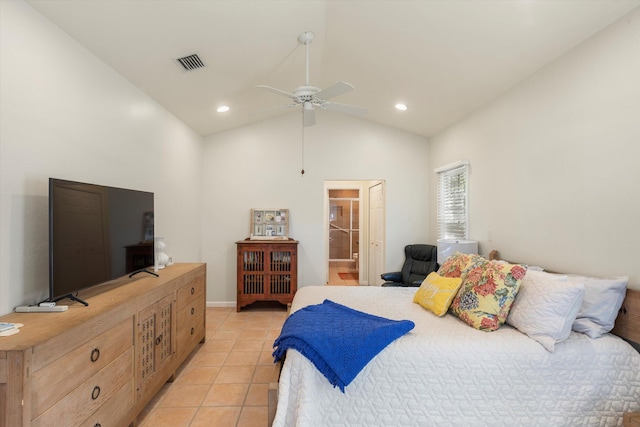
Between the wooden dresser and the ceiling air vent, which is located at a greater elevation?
the ceiling air vent

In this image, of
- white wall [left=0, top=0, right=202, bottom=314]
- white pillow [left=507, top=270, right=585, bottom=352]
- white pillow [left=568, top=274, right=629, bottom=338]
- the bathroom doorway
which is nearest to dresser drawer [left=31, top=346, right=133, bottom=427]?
white wall [left=0, top=0, right=202, bottom=314]

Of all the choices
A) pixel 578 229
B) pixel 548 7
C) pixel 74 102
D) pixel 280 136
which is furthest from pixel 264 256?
pixel 548 7

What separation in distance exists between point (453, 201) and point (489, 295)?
218 centimetres

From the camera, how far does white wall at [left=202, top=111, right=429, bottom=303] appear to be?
15.6 ft

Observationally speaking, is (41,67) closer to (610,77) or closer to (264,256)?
(264,256)

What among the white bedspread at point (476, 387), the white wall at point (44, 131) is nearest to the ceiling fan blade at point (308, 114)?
the white wall at point (44, 131)

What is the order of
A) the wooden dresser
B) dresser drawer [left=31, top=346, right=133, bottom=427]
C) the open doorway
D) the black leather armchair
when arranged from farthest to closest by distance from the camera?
the open doorway → the black leather armchair → dresser drawer [left=31, top=346, right=133, bottom=427] → the wooden dresser

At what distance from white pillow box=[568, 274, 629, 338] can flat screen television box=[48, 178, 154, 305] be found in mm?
2947

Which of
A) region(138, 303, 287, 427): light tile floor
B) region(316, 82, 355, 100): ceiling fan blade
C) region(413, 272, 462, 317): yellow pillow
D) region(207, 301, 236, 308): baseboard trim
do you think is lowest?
region(138, 303, 287, 427): light tile floor

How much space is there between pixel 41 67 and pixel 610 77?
136 inches

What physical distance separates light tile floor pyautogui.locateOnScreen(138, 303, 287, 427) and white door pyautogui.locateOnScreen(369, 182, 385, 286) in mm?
2156

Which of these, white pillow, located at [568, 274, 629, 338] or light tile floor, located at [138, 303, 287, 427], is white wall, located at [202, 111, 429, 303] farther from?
white pillow, located at [568, 274, 629, 338]

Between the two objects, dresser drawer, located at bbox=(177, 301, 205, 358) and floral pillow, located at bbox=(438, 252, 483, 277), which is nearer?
floral pillow, located at bbox=(438, 252, 483, 277)

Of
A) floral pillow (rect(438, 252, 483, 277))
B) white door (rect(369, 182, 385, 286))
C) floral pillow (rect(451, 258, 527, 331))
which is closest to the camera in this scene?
floral pillow (rect(451, 258, 527, 331))
